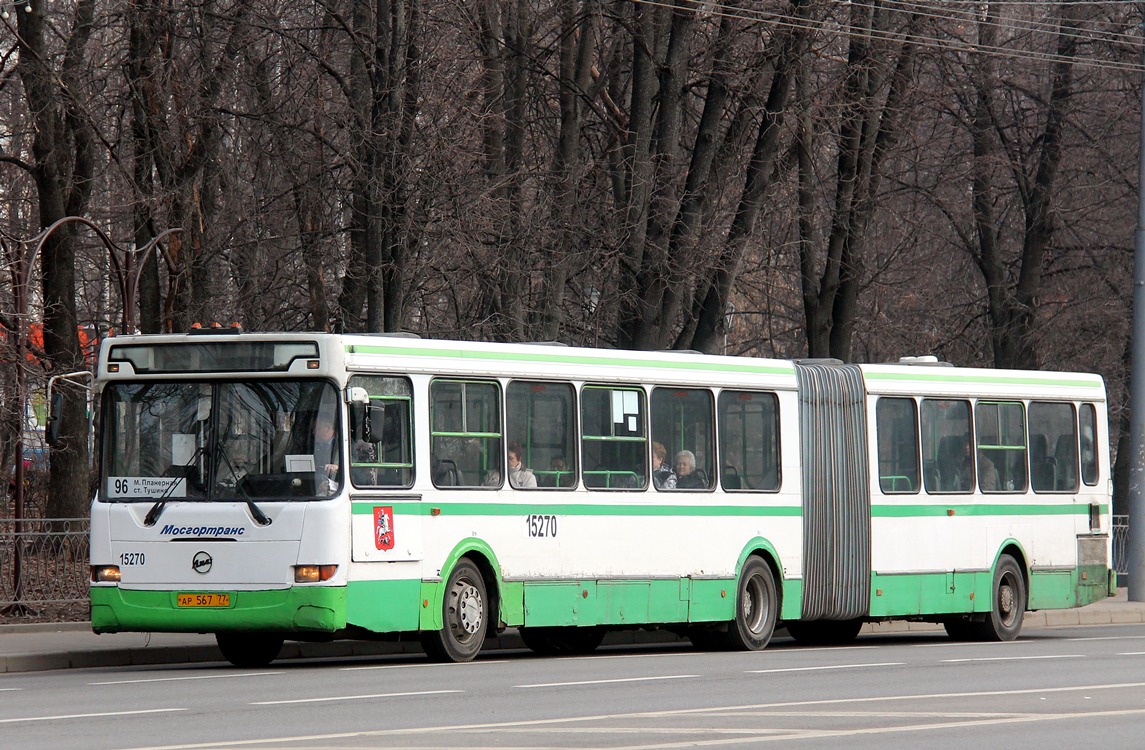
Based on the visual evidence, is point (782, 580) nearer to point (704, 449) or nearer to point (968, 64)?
point (704, 449)


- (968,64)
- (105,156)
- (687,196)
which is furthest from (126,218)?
(968,64)

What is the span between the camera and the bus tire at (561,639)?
19578mm

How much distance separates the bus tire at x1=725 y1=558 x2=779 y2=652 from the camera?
784 inches

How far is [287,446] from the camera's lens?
16.2m

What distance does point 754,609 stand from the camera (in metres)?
20.2

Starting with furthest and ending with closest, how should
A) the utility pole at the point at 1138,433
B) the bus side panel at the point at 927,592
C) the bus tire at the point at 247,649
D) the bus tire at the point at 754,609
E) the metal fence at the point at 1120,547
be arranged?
the metal fence at the point at 1120,547, the utility pole at the point at 1138,433, the bus side panel at the point at 927,592, the bus tire at the point at 754,609, the bus tire at the point at 247,649

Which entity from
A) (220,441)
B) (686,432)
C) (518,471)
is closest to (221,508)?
(220,441)

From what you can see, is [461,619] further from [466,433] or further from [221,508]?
[221,508]

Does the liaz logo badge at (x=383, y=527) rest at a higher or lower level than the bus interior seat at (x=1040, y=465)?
lower

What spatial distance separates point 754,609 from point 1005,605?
376 cm

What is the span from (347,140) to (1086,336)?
17191 millimetres

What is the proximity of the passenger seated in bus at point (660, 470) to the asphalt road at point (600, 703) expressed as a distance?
1.67 metres

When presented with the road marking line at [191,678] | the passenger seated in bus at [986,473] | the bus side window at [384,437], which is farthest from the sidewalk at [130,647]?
the passenger seated in bus at [986,473]

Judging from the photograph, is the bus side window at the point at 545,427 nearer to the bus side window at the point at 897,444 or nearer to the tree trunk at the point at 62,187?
the bus side window at the point at 897,444
